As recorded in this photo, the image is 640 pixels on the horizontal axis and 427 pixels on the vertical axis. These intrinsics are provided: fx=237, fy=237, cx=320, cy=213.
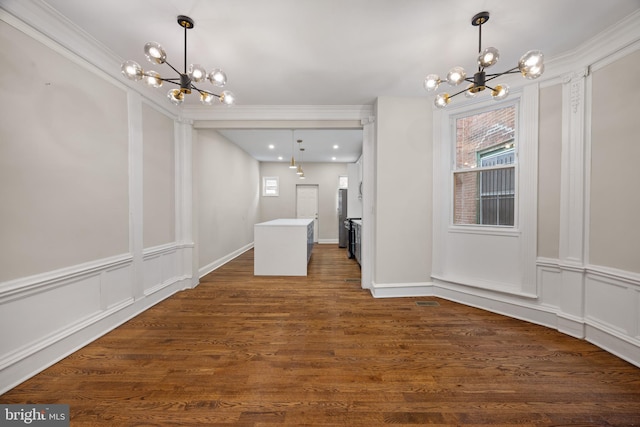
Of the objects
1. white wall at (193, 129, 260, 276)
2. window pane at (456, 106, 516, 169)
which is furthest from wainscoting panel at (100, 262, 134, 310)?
window pane at (456, 106, 516, 169)

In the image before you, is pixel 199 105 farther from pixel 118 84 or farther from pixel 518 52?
pixel 518 52

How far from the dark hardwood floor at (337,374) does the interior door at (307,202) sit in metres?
5.49

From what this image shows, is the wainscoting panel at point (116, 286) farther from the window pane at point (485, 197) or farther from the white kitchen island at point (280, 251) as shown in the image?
the window pane at point (485, 197)

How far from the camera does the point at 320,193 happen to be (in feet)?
26.6

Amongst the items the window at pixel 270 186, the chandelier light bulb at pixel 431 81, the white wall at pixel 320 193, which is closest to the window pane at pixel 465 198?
the chandelier light bulb at pixel 431 81

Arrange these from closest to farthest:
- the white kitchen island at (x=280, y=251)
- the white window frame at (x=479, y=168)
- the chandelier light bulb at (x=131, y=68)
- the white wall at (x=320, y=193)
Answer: the chandelier light bulb at (x=131, y=68) → the white window frame at (x=479, y=168) → the white kitchen island at (x=280, y=251) → the white wall at (x=320, y=193)

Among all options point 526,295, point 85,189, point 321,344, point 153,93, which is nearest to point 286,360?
point 321,344

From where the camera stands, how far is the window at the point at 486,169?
2.79 meters

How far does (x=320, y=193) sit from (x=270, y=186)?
1768 mm

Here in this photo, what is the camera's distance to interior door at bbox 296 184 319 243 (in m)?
8.18

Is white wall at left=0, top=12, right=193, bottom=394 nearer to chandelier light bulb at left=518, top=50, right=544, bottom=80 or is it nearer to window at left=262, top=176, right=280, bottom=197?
chandelier light bulb at left=518, top=50, right=544, bottom=80

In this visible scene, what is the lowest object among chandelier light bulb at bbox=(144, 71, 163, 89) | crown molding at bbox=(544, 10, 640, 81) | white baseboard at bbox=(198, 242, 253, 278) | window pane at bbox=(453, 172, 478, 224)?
white baseboard at bbox=(198, 242, 253, 278)

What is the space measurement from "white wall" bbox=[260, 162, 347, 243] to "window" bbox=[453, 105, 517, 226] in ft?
16.7

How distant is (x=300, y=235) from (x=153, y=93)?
9.63ft
